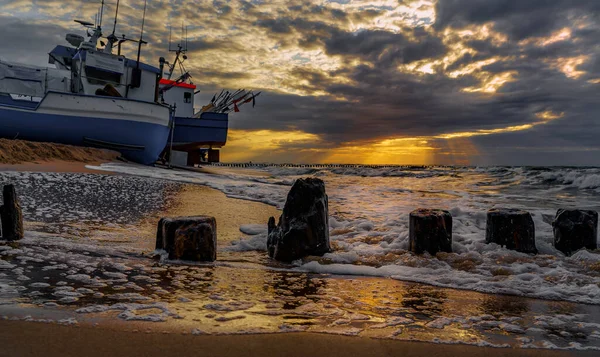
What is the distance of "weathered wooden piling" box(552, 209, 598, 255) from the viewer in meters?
4.25

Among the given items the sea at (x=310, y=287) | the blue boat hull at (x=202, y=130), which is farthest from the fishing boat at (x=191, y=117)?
the sea at (x=310, y=287)

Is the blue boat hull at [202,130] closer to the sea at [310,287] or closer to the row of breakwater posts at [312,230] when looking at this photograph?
the sea at [310,287]

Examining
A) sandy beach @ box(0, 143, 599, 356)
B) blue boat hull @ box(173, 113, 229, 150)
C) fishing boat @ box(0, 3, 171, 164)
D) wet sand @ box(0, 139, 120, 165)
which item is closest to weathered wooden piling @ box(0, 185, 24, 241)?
sandy beach @ box(0, 143, 599, 356)

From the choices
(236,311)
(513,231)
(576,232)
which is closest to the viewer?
(236,311)

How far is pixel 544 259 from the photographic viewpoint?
3885 mm

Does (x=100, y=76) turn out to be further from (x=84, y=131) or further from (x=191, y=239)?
(x=191, y=239)

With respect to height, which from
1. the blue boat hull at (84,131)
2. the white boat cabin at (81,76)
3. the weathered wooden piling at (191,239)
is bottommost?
the weathered wooden piling at (191,239)

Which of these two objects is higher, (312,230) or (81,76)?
(81,76)

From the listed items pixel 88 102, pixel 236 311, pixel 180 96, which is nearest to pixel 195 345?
pixel 236 311

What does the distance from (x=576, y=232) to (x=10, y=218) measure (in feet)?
17.7

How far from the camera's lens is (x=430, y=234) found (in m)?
3.96

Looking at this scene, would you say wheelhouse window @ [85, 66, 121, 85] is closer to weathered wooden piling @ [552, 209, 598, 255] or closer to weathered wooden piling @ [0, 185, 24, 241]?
weathered wooden piling @ [0, 185, 24, 241]

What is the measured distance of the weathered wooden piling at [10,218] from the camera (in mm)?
3559

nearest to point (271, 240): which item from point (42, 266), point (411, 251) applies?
point (411, 251)
